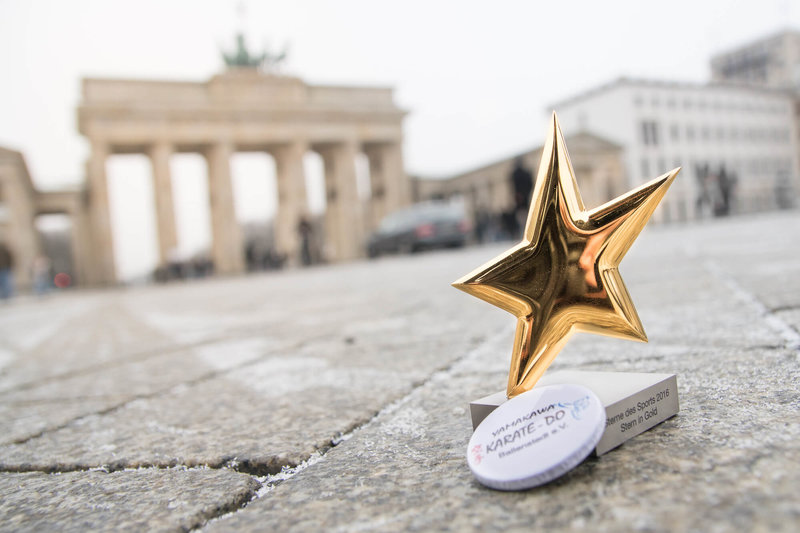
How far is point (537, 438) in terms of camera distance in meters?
0.85

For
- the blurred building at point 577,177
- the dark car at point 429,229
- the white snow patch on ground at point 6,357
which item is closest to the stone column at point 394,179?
the blurred building at point 577,177

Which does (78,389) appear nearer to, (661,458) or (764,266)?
(661,458)

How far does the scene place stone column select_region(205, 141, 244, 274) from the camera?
3469 centimetres

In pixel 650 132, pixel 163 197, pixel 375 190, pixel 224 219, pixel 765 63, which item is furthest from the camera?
pixel 765 63

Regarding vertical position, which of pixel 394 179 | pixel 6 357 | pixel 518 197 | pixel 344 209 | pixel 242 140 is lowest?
pixel 6 357

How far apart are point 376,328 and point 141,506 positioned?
7.16 feet

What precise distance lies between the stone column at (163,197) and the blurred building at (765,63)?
56268 millimetres

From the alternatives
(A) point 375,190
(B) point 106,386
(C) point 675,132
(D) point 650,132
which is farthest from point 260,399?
(C) point 675,132

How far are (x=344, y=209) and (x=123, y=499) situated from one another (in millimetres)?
36267

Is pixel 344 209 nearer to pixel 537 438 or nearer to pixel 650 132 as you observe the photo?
pixel 650 132

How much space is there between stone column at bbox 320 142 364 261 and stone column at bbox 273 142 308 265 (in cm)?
234

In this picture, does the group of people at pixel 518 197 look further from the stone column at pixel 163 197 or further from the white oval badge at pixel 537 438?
the stone column at pixel 163 197

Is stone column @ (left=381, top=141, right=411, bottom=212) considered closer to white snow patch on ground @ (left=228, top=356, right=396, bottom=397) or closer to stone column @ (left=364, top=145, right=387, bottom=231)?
stone column @ (left=364, top=145, right=387, bottom=231)

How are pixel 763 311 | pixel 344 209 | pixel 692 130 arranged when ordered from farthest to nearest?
pixel 692 130 < pixel 344 209 < pixel 763 311
